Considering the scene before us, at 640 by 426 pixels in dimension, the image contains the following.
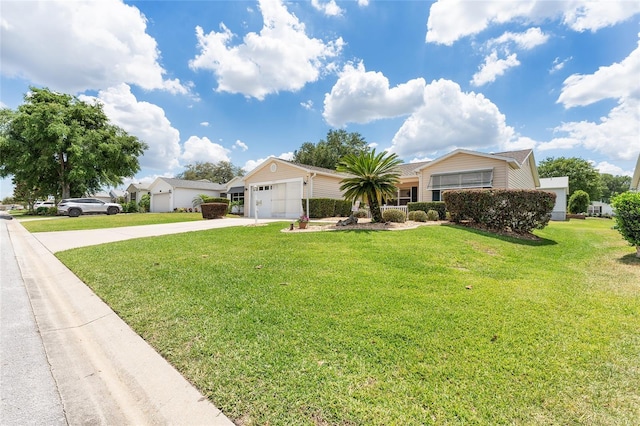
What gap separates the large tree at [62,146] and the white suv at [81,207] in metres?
3.84

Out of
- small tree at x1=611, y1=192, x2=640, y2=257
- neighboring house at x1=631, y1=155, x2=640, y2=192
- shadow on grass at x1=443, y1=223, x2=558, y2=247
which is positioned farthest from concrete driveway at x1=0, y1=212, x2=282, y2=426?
neighboring house at x1=631, y1=155, x2=640, y2=192

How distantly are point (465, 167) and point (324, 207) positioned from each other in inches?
339


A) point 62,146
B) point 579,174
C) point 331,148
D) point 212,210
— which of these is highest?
point 331,148

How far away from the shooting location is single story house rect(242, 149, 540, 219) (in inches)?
603

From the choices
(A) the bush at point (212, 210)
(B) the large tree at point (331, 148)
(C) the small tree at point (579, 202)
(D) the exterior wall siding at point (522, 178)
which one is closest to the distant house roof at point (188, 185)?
(B) the large tree at point (331, 148)

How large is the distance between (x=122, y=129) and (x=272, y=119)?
2288 centimetres

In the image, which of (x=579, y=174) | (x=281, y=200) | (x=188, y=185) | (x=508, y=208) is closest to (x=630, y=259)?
(x=508, y=208)

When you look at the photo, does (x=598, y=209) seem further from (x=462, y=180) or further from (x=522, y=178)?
(x=462, y=180)

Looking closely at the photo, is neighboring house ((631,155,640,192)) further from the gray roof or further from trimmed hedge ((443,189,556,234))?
the gray roof

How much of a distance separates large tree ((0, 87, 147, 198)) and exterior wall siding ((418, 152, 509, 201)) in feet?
99.8

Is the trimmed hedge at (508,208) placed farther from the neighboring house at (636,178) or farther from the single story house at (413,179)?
the neighboring house at (636,178)

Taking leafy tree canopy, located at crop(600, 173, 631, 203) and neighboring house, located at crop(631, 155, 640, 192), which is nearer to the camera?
neighboring house, located at crop(631, 155, 640, 192)

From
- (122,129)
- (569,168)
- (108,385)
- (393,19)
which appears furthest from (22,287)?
(569,168)

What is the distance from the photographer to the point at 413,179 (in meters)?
20.6
